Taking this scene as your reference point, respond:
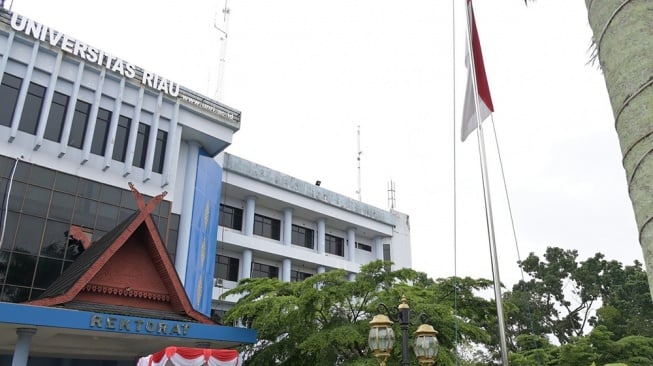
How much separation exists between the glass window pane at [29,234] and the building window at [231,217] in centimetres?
1312

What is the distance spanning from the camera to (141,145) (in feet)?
77.2

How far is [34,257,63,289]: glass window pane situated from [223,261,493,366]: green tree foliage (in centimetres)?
766

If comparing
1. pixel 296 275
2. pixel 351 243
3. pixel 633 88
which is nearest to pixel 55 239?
pixel 296 275

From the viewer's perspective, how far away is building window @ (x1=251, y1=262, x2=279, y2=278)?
1309 inches

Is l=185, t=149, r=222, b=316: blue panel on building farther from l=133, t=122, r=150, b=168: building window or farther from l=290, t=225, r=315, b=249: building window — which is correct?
l=290, t=225, r=315, b=249: building window

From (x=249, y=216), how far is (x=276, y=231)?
11.1ft

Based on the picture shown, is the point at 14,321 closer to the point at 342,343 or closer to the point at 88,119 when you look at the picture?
the point at 342,343

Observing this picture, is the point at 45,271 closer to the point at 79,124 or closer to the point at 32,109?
the point at 79,124

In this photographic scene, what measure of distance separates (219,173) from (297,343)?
13791mm

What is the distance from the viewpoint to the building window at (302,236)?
119 ft

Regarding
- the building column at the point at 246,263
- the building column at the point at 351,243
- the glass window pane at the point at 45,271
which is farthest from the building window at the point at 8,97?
the building column at the point at 351,243

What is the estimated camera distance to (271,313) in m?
15.1

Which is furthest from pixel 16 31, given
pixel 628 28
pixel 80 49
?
pixel 628 28

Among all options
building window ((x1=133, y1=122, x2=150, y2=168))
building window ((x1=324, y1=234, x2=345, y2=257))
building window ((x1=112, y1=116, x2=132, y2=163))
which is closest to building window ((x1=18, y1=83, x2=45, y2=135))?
building window ((x1=112, y1=116, x2=132, y2=163))
